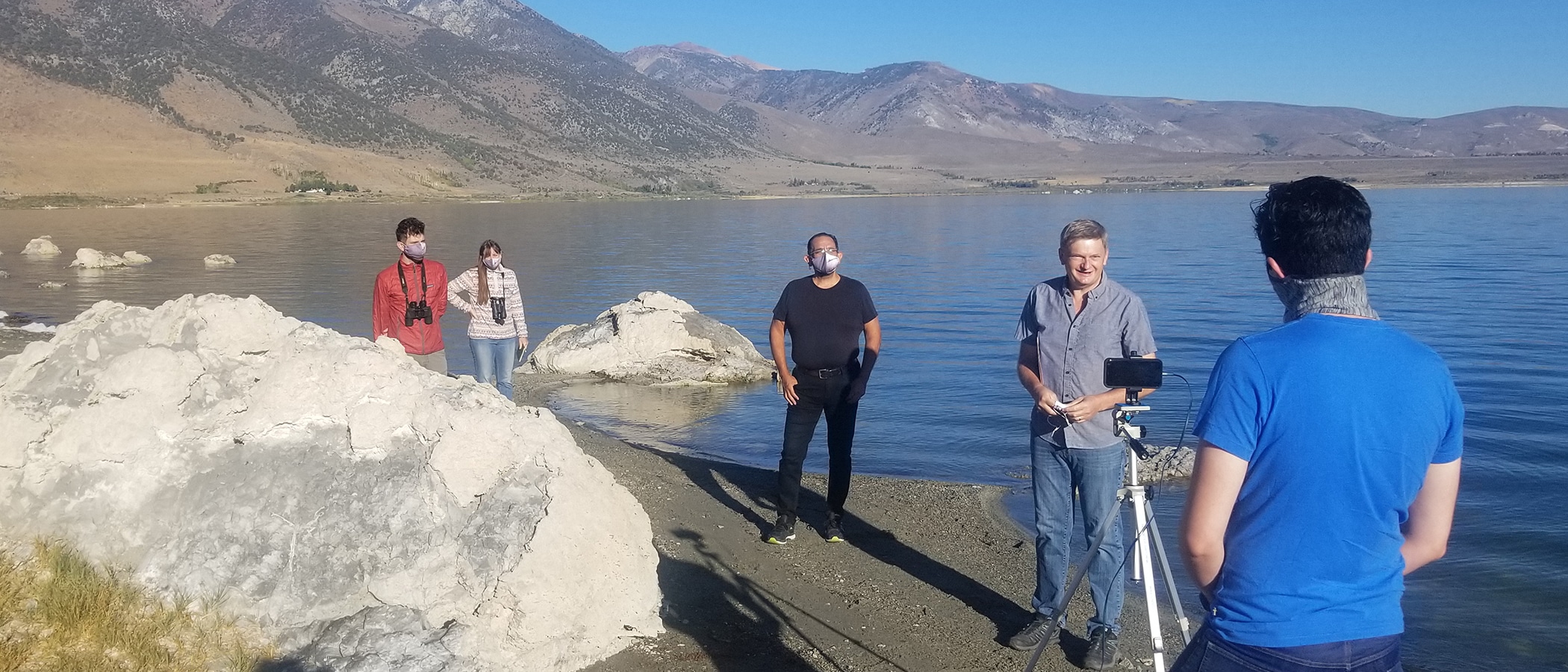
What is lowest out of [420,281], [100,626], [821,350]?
[100,626]

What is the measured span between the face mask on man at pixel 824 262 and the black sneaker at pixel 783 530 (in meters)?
→ 1.54

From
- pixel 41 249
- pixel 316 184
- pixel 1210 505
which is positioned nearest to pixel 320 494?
pixel 1210 505

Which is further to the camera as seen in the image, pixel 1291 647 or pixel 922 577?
pixel 922 577

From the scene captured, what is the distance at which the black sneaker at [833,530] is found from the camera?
22.9ft

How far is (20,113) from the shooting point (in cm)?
8731

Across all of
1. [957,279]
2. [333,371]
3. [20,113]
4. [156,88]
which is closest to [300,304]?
[957,279]

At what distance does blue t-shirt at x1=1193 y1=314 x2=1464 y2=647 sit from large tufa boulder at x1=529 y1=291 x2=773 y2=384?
39.5 feet

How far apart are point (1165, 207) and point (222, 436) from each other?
88969mm

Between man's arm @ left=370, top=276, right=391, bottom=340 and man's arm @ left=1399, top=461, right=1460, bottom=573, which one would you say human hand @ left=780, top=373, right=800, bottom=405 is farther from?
man's arm @ left=1399, top=461, right=1460, bottom=573

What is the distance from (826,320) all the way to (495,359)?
371 centimetres

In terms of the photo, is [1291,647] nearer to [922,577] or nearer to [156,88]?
[922,577]

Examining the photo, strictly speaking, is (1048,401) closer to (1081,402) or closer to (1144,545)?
(1081,402)

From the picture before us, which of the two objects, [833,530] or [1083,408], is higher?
[1083,408]

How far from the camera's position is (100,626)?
4188 millimetres
